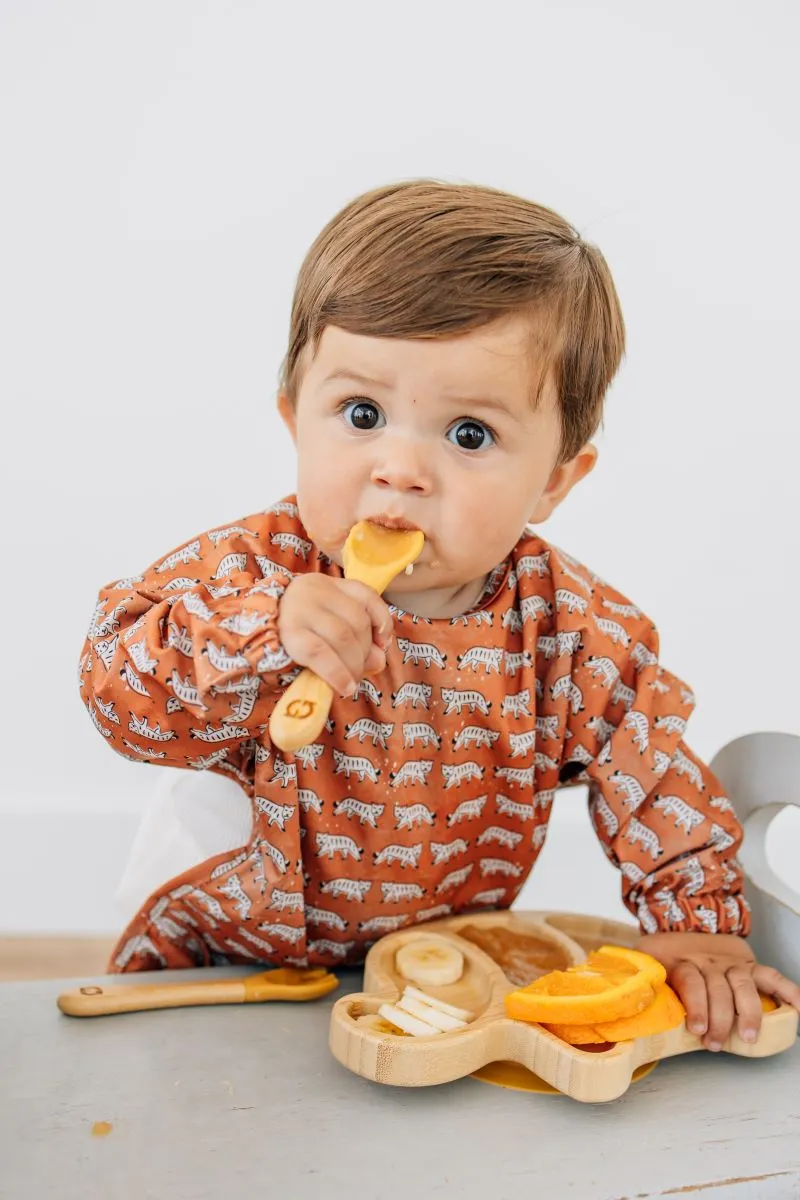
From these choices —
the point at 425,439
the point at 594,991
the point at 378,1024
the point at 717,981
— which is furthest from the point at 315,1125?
the point at 425,439

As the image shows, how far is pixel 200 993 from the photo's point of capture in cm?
84

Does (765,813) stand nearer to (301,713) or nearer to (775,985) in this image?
(775,985)

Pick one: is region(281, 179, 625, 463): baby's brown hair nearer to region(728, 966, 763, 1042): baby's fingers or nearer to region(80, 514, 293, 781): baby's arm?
region(80, 514, 293, 781): baby's arm

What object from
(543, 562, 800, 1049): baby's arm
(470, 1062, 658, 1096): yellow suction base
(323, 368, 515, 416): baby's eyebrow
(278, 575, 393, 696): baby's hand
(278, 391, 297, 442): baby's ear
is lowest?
(470, 1062, 658, 1096): yellow suction base

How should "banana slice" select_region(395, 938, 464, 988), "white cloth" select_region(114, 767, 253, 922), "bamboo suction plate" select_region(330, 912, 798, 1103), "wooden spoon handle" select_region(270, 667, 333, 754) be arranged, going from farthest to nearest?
1. "white cloth" select_region(114, 767, 253, 922)
2. "banana slice" select_region(395, 938, 464, 988)
3. "bamboo suction plate" select_region(330, 912, 798, 1103)
4. "wooden spoon handle" select_region(270, 667, 333, 754)

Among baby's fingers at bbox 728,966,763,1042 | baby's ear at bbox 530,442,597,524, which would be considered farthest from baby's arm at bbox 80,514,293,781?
baby's fingers at bbox 728,966,763,1042

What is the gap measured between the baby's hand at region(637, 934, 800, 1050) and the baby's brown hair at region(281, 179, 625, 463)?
1.12 ft

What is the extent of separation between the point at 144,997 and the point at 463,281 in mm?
473

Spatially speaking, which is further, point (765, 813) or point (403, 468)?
point (765, 813)

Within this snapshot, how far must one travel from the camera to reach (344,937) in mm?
934

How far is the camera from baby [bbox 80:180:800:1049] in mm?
753

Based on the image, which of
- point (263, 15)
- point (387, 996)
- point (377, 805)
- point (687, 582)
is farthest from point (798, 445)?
point (387, 996)

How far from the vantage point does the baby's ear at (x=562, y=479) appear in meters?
0.92

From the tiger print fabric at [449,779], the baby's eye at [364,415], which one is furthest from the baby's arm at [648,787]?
the baby's eye at [364,415]
